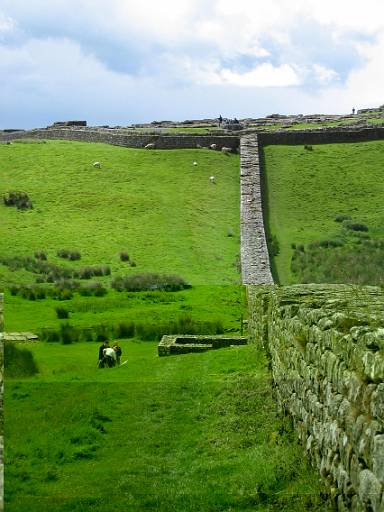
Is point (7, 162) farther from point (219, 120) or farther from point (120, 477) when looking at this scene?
point (120, 477)

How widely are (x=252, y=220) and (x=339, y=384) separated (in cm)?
4098

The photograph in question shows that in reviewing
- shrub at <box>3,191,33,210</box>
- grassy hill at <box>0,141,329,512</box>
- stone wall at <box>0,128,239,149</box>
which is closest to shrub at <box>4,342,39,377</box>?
grassy hill at <box>0,141,329,512</box>

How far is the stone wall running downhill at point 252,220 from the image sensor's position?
39.5m

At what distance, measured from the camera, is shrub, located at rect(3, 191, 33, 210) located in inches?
2082

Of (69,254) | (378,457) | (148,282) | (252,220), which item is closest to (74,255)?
(69,254)

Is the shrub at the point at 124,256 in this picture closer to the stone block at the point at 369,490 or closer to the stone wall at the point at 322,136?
the stone wall at the point at 322,136

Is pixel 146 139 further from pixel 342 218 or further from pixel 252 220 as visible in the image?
pixel 342 218

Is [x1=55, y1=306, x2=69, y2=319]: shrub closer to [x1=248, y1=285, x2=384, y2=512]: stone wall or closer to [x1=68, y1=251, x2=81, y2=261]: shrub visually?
[x1=68, y1=251, x2=81, y2=261]: shrub

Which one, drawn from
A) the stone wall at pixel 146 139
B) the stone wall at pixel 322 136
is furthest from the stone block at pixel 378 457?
the stone wall at pixel 146 139

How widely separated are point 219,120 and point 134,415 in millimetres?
84474

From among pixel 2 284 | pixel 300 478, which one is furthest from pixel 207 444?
pixel 2 284

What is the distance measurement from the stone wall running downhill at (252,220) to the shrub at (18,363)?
59.5ft

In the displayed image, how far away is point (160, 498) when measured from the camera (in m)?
9.45

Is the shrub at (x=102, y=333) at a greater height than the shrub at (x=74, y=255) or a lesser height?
greater
